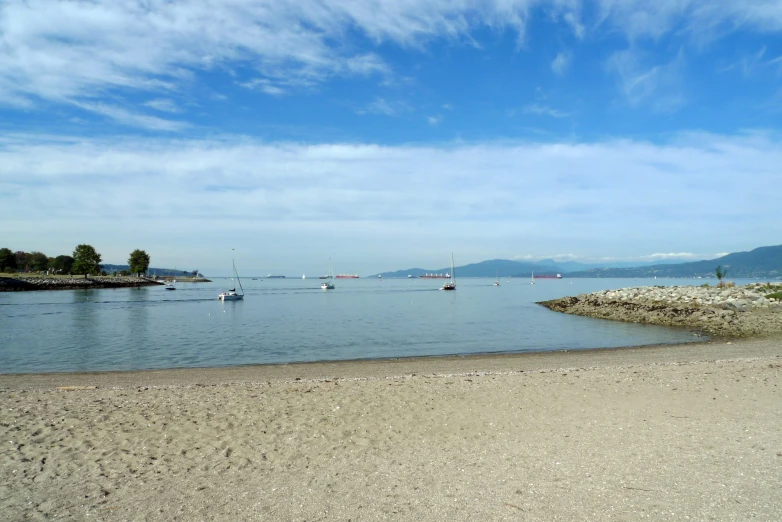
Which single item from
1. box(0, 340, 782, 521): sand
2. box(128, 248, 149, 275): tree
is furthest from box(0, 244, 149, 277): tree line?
box(0, 340, 782, 521): sand

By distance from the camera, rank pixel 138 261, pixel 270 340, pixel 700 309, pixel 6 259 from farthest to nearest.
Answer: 1. pixel 138 261
2. pixel 6 259
3. pixel 700 309
4. pixel 270 340

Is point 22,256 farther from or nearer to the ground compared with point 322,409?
farther from the ground

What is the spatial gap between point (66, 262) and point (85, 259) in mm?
32961

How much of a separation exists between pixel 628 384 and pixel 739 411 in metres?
2.95

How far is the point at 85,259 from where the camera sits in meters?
134

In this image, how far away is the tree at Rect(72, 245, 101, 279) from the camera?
5251 inches

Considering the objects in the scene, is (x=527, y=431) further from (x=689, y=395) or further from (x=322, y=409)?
(x=689, y=395)

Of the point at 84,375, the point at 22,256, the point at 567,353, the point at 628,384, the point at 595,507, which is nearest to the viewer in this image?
the point at 595,507

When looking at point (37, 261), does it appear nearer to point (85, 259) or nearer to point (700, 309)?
point (85, 259)

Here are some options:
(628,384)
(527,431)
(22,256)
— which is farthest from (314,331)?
(22,256)

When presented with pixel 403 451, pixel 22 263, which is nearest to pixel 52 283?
pixel 22 263

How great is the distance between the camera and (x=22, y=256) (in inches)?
6319

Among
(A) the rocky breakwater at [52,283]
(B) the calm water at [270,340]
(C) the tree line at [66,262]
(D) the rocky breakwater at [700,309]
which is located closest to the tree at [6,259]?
(C) the tree line at [66,262]

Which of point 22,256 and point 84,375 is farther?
point 22,256
